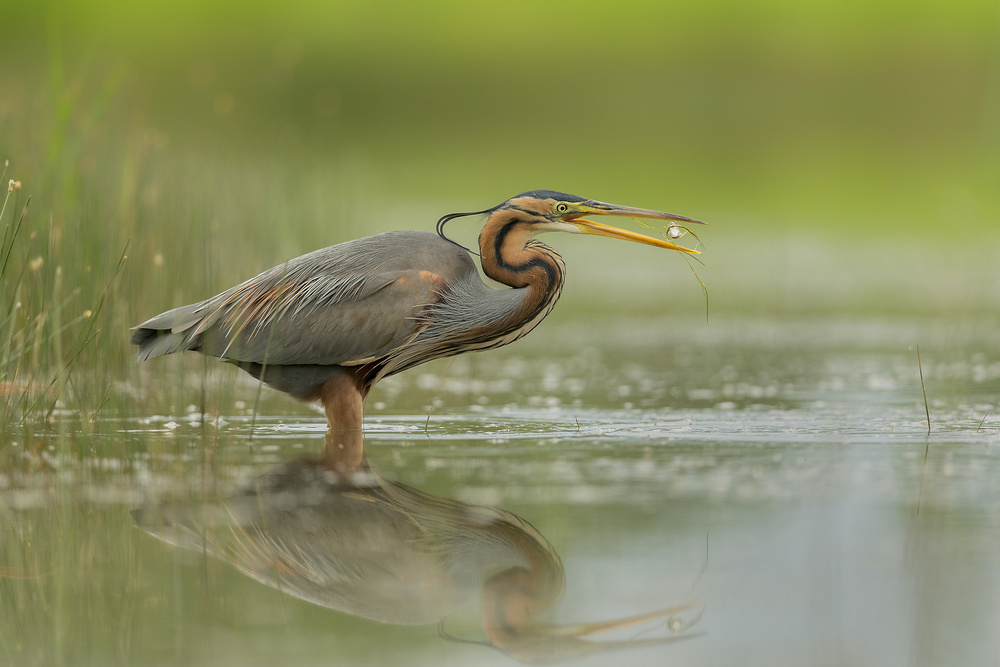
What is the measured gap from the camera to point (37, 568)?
3.77m

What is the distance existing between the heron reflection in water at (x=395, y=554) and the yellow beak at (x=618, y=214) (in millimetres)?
2229

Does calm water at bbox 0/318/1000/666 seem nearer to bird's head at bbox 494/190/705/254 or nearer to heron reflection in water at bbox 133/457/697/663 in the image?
heron reflection in water at bbox 133/457/697/663

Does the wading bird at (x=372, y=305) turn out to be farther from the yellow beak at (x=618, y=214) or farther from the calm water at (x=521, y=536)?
the calm water at (x=521, y=536)


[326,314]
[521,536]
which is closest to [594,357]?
[326,314]

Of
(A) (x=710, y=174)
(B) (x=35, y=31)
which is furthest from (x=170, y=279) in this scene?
(B) (x=35, y=31)

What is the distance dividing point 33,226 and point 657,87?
17.4 metres

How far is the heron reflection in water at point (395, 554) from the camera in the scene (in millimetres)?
3295

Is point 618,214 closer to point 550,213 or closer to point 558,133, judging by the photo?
point 550,213

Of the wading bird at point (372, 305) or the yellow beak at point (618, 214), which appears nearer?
the yellow beak at point (618, 214)

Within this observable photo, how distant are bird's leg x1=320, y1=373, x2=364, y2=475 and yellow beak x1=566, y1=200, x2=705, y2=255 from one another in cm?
154

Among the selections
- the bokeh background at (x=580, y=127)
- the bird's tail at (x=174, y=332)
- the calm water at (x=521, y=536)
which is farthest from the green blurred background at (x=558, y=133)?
the calm water at (x=521, y=536)

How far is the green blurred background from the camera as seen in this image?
31.6 ft

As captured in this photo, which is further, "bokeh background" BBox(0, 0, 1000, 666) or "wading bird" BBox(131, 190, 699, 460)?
"wading bird" BBox(131, 190, 699, 460)

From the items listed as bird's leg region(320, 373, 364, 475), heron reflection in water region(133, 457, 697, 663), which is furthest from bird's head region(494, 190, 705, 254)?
heron reflection in water region(133, 457, 697, 663)
